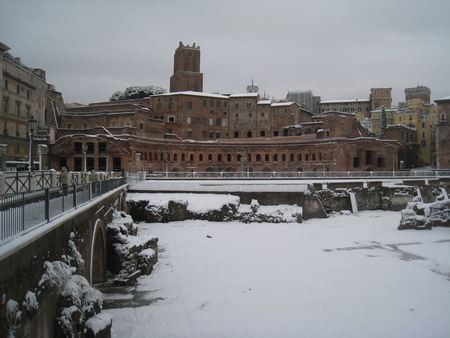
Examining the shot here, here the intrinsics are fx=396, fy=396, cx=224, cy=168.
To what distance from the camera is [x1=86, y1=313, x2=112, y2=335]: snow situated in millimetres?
9883

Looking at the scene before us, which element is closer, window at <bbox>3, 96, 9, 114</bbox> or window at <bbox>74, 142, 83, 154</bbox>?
window at <bbox>3, 96, 9, 114</bbox>

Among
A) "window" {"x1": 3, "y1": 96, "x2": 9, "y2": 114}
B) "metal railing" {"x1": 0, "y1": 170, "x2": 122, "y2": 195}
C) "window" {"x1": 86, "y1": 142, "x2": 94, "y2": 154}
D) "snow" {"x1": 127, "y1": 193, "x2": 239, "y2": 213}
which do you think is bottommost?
"snow" {"x1": 127, "y1": 193, "x2": 239, "y2": 213}

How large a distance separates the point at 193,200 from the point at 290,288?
1949 cm

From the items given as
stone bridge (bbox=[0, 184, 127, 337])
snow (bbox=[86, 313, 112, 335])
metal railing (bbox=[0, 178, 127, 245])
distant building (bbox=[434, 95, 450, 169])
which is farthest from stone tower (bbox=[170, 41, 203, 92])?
snow (bbox=[86, 313, 112, 335])

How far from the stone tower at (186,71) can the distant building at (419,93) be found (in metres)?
66.8

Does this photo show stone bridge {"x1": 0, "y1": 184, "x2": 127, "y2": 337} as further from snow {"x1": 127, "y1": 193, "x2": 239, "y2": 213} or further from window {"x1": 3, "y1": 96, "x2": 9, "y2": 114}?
window {"x1": 3, "y1": 96, "x2": 9, "y2": 114}

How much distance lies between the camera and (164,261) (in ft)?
73.2

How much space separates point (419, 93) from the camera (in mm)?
113688

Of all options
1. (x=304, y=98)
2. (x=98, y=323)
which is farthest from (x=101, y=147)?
(x=304, y=98)

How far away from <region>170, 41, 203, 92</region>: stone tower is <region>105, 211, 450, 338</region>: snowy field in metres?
54.1

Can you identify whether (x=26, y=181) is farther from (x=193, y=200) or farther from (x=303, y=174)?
(x=303, y=174)

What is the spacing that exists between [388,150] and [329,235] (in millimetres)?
36600

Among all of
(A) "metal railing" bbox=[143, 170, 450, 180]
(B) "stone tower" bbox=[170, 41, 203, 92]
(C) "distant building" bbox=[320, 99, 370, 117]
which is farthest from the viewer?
(C) "distant building" bbox=[320, 99, 370, 117]

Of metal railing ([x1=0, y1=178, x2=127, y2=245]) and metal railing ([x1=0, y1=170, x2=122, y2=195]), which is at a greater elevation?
metal railing ([x1=0, y1=170, x2=122, y2=195])
